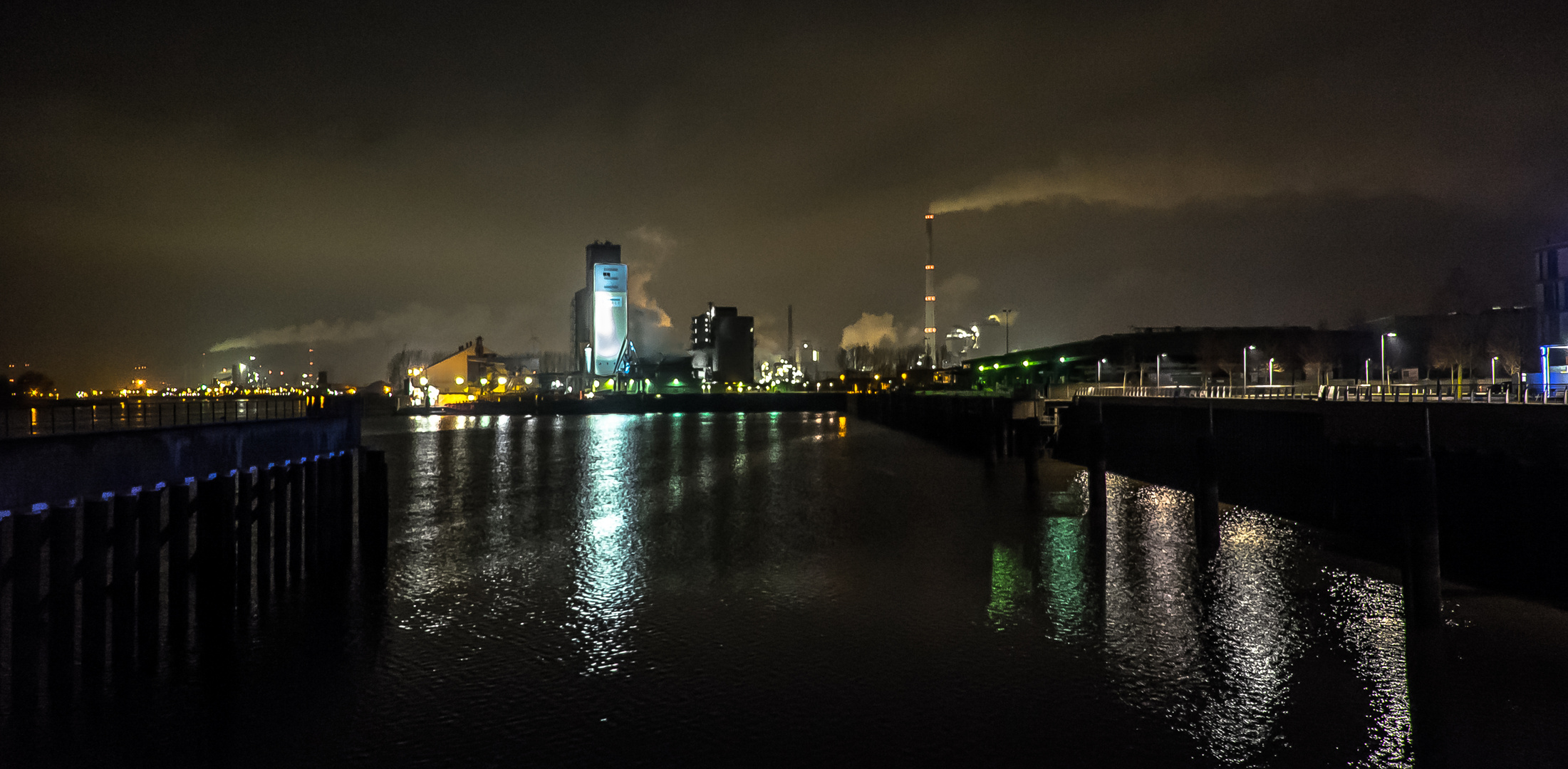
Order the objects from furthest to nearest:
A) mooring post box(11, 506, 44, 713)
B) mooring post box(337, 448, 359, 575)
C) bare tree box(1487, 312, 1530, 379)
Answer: bare tree box(1487, 312, 1530, 379)
mooring post box(337, 448, 359, 575)
mooring post box(11, 506, 44, 713)

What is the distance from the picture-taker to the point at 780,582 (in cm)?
1806

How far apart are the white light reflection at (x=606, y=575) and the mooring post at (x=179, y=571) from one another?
5.15 m

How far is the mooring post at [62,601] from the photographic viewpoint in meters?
10.5

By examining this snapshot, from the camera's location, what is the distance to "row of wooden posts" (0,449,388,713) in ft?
34.6

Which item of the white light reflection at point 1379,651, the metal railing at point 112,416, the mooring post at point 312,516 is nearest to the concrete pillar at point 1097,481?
the white light reflection at point 1379,651

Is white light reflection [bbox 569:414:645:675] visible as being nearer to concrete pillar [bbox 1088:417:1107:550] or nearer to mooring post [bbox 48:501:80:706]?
mooring post [bbox 48:501:80:706]

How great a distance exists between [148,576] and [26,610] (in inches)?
67.5

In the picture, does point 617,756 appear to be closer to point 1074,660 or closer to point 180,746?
point 180,746

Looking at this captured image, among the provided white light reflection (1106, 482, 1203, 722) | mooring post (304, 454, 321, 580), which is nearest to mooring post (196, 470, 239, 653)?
mooring post (304, 454, 321, 580)

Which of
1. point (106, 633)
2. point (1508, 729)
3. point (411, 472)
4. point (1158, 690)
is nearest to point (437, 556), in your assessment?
point (106, 633)

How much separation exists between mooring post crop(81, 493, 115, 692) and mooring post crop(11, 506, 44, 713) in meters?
0.53

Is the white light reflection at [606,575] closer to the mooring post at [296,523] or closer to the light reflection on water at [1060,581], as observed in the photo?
the light reflection on water at [1060,581]

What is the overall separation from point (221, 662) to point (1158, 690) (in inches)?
458

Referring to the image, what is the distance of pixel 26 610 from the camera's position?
10.4m
